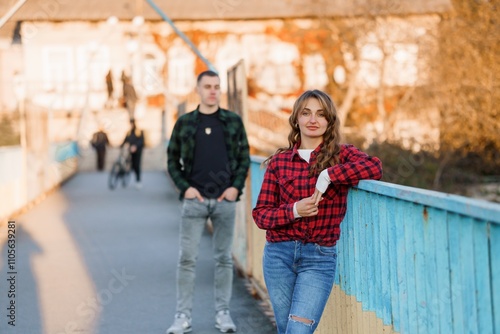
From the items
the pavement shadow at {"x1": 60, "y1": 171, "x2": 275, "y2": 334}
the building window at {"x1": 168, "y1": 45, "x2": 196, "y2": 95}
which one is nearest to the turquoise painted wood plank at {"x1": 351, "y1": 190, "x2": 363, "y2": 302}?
the pavement shadow at {"x1": 60, "y1": 171, "x2": 275, "y2": 334}

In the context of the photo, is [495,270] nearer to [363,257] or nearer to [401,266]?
[401,266]

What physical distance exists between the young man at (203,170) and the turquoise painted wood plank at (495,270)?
3978 mm

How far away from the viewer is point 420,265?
399 cm

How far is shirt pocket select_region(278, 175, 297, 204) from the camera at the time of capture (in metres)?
4.73

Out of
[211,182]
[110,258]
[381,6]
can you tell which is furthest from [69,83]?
[211,182]

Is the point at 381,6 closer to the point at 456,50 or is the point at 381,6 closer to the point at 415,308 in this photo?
the point at 456,50

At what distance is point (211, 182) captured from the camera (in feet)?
23.2

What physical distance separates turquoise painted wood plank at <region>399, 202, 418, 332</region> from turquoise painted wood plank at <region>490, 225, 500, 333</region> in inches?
34.3

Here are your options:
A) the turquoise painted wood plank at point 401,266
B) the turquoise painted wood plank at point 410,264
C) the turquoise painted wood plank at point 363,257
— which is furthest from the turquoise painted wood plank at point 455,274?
the turquoise painted wood plank at point 363,257

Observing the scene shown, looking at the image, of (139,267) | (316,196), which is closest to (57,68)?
(139,267)

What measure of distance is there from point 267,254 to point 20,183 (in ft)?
46.5

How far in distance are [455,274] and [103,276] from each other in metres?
7.11

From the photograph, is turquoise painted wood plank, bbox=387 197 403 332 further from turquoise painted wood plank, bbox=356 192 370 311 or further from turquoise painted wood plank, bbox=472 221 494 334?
turquoise painted wood plank, bbox=472 221 494 334

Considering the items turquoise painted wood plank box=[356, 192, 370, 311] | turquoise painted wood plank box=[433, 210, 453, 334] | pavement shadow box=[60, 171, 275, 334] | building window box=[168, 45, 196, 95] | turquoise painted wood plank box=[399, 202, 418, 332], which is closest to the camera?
turquoise painted wood plank box=[433, 210, 453, 334]
